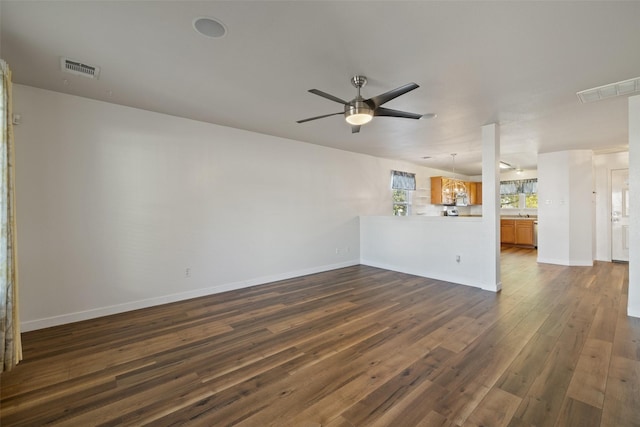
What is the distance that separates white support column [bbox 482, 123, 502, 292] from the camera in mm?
4172

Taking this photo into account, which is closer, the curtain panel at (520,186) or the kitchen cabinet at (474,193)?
the curtain panel at (520,186)

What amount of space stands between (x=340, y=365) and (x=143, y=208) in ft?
10.5

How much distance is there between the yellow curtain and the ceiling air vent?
410 mm

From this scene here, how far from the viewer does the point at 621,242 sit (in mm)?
6195

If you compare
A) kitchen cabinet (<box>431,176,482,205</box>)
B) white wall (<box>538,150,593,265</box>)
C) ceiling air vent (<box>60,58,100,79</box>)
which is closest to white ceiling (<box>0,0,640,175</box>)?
ceiling air vent (<box>60,58,100,79</box>)

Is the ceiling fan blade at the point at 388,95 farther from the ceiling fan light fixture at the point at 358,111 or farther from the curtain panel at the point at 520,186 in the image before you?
the curtain panel at the point at 520,186

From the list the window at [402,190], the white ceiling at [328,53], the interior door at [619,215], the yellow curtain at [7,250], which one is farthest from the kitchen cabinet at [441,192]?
the yellow curtain at [7,250]

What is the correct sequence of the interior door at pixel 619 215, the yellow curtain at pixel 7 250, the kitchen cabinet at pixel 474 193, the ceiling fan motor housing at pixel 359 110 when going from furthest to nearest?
the kitchen cabinet at pixel 474 193
the interior door at pixel 619 215
the ceiling fan motor housing at pixel 359 110
the yellow curtain at pixel 7 250

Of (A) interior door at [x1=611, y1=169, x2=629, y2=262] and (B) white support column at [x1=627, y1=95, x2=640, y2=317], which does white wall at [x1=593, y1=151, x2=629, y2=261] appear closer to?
(A) interior door at [x1=611, y1=169, x2=629, y2=262]

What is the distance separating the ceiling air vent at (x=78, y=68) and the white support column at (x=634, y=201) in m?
5.87

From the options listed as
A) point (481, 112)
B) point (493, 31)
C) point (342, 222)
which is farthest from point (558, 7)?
point (342, 222)

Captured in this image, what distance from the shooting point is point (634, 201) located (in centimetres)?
314

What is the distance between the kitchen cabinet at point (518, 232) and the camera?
8.41 m

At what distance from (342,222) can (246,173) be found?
8.07ft
